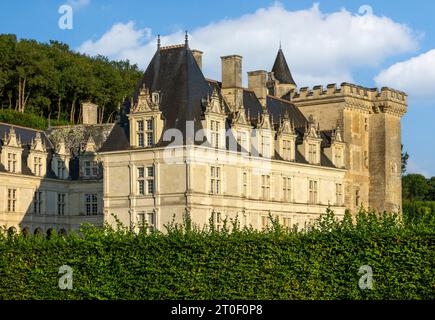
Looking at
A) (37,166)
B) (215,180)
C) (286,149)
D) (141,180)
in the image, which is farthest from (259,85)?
(37,166)

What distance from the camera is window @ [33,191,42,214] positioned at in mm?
68438

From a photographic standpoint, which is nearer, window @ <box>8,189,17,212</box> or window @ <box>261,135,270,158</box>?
window @ <box>261,135,270,158</box>

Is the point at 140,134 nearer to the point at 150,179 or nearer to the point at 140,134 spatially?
the point at 140,134

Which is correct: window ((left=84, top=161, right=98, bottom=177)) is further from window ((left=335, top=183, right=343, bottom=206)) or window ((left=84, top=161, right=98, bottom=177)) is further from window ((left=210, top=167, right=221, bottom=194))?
window ((left=335, top=183, right=343, bottom=206))

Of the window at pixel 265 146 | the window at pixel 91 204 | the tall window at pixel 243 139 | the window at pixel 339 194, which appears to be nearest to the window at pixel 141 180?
the tall window at pixel 243 139

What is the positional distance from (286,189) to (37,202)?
15.2 m

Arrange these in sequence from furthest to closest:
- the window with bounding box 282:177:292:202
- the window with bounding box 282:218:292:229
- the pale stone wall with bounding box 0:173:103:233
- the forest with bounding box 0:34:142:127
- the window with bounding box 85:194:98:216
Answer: the forest with bounding box 0:34:142:127, the window with bounding box 85:194:98:216, the pale stone wall with bounding box 0:173:103:233, the window with bounding box 282:177:292:202, the window with bounding box 282:218:292:229

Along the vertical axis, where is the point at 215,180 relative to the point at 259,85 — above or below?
below

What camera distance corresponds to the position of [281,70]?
8456 cm

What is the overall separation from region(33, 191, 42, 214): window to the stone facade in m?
0.08

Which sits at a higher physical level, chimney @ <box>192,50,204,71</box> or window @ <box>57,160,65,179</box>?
chimney @ <box>192,50,204,71</box>

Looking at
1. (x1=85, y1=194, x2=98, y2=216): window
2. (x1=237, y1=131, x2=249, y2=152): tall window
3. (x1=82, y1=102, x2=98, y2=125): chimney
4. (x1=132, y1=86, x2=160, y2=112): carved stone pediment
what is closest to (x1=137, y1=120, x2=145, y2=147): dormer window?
(x1=132, y1=86, x2=160, y2=112): carved stone pediment

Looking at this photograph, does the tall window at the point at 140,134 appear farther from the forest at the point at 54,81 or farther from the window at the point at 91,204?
the forest at the point at 54,81

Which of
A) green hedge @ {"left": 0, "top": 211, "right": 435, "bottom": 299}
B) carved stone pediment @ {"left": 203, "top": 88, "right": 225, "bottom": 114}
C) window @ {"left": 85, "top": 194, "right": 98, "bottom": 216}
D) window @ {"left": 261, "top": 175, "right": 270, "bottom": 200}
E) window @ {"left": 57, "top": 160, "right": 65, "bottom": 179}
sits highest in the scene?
carved stone pediment @ {"left": 203, "top": 88, "right": 225, "bottom": 114}
